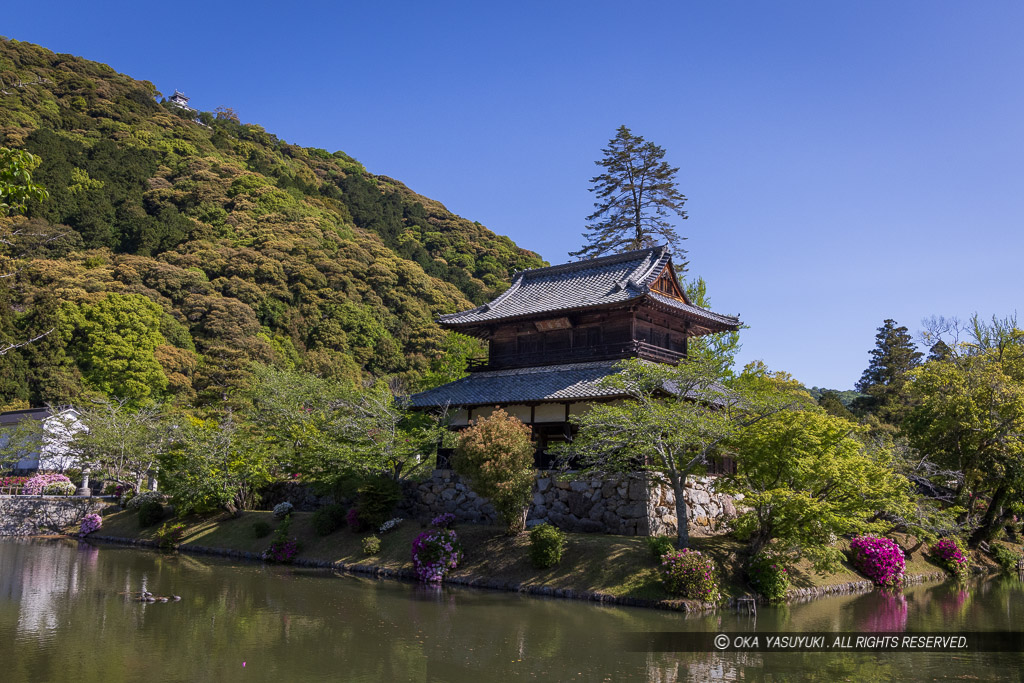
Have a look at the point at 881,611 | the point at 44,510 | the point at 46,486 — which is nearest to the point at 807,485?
the point at 881,611

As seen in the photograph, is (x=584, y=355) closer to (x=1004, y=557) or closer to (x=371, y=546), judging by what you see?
(x=371, y=546)

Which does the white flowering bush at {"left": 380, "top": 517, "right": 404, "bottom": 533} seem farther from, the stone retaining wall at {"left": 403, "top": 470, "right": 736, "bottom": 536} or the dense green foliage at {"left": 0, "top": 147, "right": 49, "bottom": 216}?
the dense green foliage at {"left": 0, "top": 147, "right": 49, "bottom": 216}

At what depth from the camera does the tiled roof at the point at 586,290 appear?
1121 inches

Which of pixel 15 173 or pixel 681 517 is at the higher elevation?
pixel 15 173

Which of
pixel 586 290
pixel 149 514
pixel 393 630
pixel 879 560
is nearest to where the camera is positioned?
pixel 393 630

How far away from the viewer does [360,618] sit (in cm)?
1612

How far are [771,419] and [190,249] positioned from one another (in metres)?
64.4

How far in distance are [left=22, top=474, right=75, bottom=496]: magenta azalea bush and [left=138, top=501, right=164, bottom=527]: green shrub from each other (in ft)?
30.2

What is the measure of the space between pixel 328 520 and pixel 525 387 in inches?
370

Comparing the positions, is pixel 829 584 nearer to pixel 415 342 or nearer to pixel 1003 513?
pixel 1003 513

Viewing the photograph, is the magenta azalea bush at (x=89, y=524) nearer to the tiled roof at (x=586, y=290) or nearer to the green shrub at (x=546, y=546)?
the tiled roof at (x=586, y=290)

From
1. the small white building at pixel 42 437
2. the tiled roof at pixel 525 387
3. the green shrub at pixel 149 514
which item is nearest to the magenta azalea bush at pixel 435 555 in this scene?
the tiled roof at pixel 525 387

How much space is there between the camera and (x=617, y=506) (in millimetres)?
24141

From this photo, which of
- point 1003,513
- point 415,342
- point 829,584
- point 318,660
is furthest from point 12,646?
point 415,342
